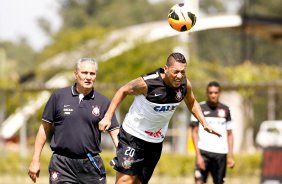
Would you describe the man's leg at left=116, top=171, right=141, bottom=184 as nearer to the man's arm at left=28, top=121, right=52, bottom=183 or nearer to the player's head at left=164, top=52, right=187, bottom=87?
the man's arm at left=28, top=121, right=52, bottom=183

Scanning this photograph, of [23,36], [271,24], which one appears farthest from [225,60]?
[23,36]

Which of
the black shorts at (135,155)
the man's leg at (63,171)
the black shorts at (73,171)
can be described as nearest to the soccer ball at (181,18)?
the black shorts at (135,155)

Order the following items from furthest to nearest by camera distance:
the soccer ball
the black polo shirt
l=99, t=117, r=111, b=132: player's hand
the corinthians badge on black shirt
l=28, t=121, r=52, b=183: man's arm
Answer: the soccer ball, the corinthians badge on black shirt, the black polo shirt, l=28, t=121, r=52, b=183: man's arm, l=99, t=117, r=111, b=132: player's hand

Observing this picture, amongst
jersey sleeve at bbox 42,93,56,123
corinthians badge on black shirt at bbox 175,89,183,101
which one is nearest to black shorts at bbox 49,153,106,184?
jersey sleeve at bbox 42,93,56,123

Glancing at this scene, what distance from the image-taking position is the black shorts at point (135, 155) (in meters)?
10.5

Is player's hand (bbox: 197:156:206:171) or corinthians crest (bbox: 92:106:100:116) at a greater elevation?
corinthians crest (bbox: 92:106:100:116)

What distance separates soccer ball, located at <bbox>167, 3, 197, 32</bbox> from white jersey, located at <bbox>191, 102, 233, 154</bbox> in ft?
12.3

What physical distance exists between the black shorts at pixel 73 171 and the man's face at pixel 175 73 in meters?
1.40

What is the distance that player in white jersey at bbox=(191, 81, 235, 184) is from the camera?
14.8 m

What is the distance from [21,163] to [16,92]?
10.9 ft

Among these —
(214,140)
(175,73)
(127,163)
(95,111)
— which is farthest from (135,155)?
(214,140)

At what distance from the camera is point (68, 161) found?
9.95m

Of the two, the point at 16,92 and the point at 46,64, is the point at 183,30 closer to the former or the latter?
the point at 16,92

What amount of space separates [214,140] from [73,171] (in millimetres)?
5500
